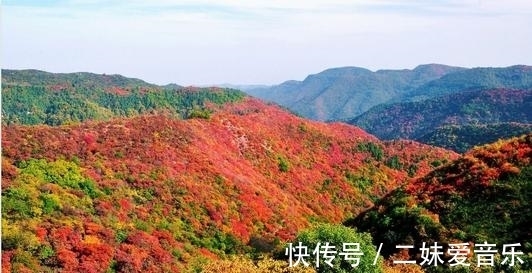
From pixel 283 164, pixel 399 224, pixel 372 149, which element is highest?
pixel 399 224

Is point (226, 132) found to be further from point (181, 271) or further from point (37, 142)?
point (181, 271)

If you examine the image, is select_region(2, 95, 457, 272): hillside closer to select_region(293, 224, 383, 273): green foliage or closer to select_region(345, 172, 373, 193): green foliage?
select_region(345, 172, 373, 193): green foliage

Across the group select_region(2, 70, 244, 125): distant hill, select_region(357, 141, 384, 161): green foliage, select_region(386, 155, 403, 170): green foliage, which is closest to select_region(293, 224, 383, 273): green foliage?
select_region(386, 155, 403, 170): green foliage

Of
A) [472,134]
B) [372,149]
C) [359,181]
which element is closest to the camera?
[359,181]

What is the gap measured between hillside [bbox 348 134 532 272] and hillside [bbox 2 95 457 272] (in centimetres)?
1179

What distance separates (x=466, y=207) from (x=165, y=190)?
24.2 metres

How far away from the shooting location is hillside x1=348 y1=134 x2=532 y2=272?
93.6 feet

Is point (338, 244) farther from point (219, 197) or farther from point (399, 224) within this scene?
point (219, 197)

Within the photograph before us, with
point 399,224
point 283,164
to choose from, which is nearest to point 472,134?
point 283,164

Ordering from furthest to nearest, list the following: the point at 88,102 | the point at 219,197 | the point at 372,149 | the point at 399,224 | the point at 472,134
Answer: the point at 88,102
the point at 472,134
the point at 372,149
the point at 219,197
the point at 399,224

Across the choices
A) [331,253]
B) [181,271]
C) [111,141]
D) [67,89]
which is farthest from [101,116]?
[331,253]

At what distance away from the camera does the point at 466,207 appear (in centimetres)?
3155

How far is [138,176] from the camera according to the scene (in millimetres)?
46281

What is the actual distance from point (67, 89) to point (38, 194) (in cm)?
16590
